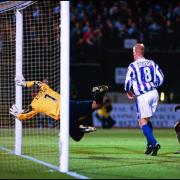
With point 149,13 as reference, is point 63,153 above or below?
below

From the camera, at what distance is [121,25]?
2609cm

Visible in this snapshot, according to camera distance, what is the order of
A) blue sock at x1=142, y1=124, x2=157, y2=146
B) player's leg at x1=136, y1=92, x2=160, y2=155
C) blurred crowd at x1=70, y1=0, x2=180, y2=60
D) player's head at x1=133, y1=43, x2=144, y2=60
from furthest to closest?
blurred crowd at x1=70, y1=0, x2=180, y2=60 → player's head at x1=133, y1=43, x2=144, y2=60 → player's leg at x1=136, y1=92, x2=160, y2=155 → blue sock at x1=142, y1=124, x2=157, y2=146

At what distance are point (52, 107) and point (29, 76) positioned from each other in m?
9.89

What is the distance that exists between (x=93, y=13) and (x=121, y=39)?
227 centimetres

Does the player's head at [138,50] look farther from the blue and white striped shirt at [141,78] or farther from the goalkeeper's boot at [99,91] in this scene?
the goalkeeper's boot at [99,91]

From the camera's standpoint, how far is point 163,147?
47.5ft

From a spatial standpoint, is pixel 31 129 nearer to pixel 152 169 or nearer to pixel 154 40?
pixel 154 40

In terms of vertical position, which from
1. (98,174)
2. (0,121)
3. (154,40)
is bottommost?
(98,174)

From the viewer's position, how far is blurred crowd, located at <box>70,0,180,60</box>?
2545 cm

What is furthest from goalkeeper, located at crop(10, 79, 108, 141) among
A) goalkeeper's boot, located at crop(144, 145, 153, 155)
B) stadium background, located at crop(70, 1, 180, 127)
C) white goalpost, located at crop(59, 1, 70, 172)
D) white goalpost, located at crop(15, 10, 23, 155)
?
stadium background, located at crop(70, 1, 180, 127)

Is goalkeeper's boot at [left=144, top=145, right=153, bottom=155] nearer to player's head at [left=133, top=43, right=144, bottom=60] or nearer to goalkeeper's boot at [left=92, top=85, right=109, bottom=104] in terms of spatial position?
goalkeeper's boot at [left=92, top=85, right=109, bottom=104]

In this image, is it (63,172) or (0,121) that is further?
(0,121)

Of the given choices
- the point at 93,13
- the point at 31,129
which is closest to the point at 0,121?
the point at 31,129

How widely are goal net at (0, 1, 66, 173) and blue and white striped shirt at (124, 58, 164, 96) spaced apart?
1.85 metres
